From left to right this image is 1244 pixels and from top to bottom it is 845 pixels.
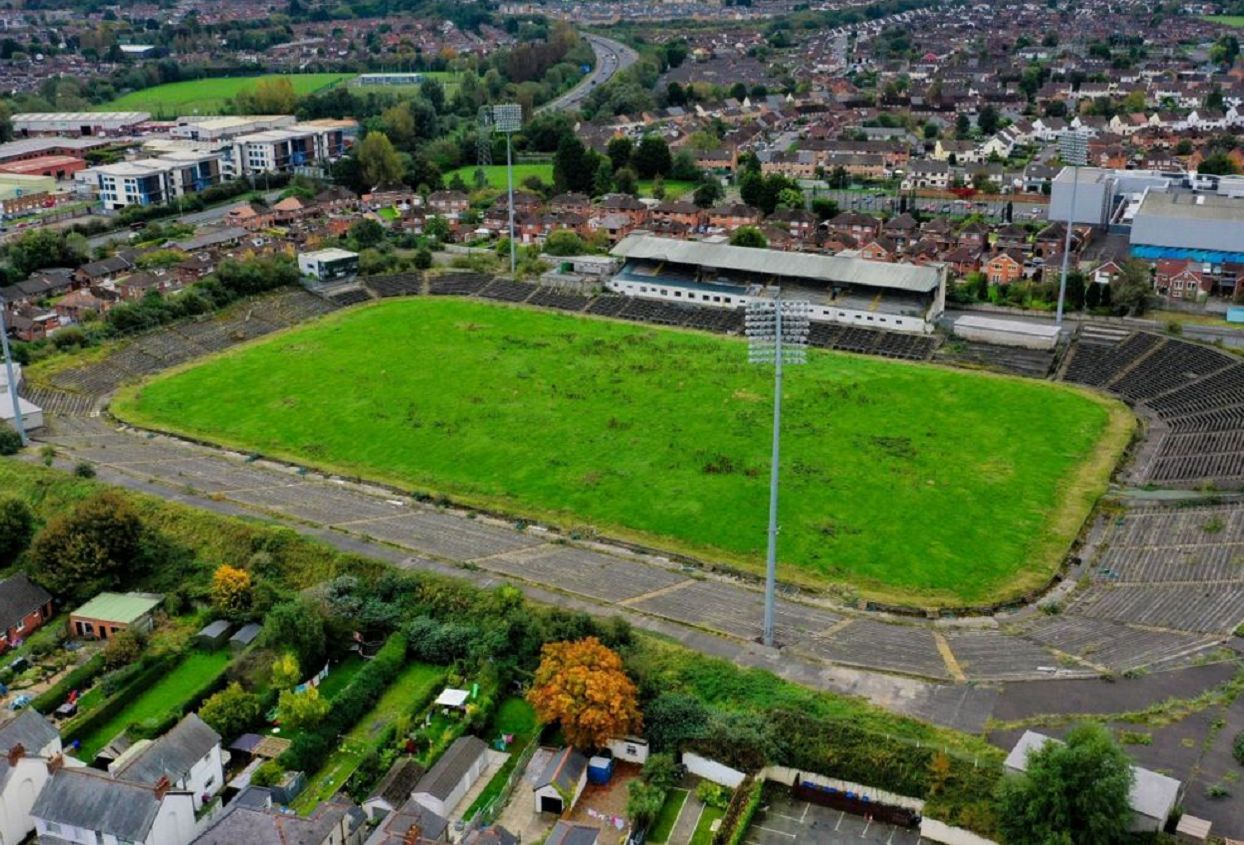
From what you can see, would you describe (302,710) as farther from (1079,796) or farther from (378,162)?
(378,162)

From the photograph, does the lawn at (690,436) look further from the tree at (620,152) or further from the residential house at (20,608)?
the tree at (620,152)

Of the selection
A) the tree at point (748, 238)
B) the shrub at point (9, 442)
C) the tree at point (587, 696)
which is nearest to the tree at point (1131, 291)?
the tree at point (748, 238)

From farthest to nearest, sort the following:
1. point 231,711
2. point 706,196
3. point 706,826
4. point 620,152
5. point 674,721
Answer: point 620,152
point 706,196
point 231,711
point 674,721
point 706,826

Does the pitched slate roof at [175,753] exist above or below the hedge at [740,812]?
above

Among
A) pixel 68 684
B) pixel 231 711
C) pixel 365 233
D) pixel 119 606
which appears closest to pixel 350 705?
pixel 231 711

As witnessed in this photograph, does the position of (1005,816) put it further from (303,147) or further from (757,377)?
(303,147)
